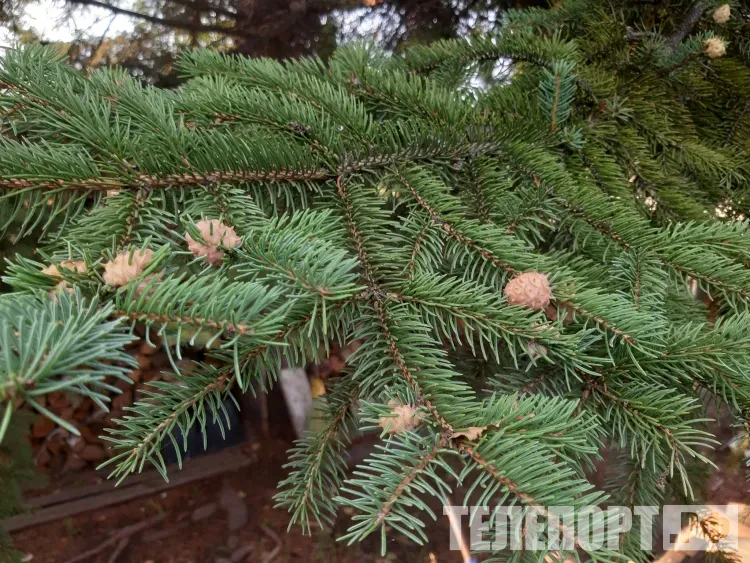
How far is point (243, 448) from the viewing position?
6.45 feet

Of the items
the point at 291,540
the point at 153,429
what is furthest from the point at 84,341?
the point at 291,540

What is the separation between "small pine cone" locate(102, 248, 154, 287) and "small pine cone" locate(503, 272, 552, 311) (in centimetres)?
33

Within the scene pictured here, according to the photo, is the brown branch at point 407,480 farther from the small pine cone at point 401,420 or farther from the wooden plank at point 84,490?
the wooden plank at point 84,490

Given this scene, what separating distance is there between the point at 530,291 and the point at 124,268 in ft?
1.18

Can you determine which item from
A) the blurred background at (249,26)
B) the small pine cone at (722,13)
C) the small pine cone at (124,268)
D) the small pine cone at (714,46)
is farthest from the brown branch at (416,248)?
the blurred background at (249,26)

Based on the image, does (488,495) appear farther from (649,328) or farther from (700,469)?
(700,469)

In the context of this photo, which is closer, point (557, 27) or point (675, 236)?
point (675, 236)

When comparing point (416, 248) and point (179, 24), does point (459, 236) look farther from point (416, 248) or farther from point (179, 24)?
point (179, 24)

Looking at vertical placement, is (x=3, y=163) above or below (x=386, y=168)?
below

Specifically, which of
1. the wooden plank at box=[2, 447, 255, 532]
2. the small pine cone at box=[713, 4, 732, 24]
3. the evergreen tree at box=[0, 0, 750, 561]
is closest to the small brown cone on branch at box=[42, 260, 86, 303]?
the evergreen tree at box=[0, 0, 750, 561]

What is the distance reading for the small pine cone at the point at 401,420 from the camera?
1.27ft

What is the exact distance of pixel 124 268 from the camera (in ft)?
1.13

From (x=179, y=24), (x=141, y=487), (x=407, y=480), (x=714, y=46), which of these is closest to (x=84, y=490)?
(x=141, y=487)

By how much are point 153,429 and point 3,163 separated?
0.27m
